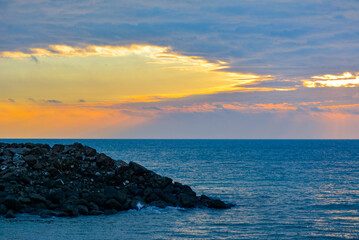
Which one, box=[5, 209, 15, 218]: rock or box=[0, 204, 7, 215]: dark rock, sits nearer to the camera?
box=[5, 209, 15, 218]: rock

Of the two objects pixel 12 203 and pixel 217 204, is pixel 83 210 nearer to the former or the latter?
pixel 12 203

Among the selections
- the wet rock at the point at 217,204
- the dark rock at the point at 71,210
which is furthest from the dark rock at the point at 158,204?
the dark rock at the point at 71,210

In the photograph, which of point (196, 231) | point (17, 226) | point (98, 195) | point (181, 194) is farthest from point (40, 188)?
point (196, 231)

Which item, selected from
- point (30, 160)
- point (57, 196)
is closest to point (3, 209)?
point (57, 196)

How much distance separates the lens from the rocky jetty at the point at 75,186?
31.3 m

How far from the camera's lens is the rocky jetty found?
103 feet

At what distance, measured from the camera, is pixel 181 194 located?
118 feet

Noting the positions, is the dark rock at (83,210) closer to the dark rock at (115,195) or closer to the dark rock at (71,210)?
the dark rock at (71,210)

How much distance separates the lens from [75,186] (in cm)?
3591

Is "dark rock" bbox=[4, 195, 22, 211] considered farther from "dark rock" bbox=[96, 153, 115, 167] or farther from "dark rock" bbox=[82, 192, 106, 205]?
"dark rock" bbox=[96, 153, 115, 167]

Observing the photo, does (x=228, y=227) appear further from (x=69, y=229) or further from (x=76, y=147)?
(x=76, y=147)

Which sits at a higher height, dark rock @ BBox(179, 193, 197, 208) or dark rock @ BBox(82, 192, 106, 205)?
dark rock @ BBox(82, 192, 106, 205)

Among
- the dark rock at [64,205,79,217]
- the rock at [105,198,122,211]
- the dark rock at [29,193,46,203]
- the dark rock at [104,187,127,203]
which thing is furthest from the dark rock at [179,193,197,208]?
the dark rock at [29,193,46,203]

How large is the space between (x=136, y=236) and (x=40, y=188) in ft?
39.4
